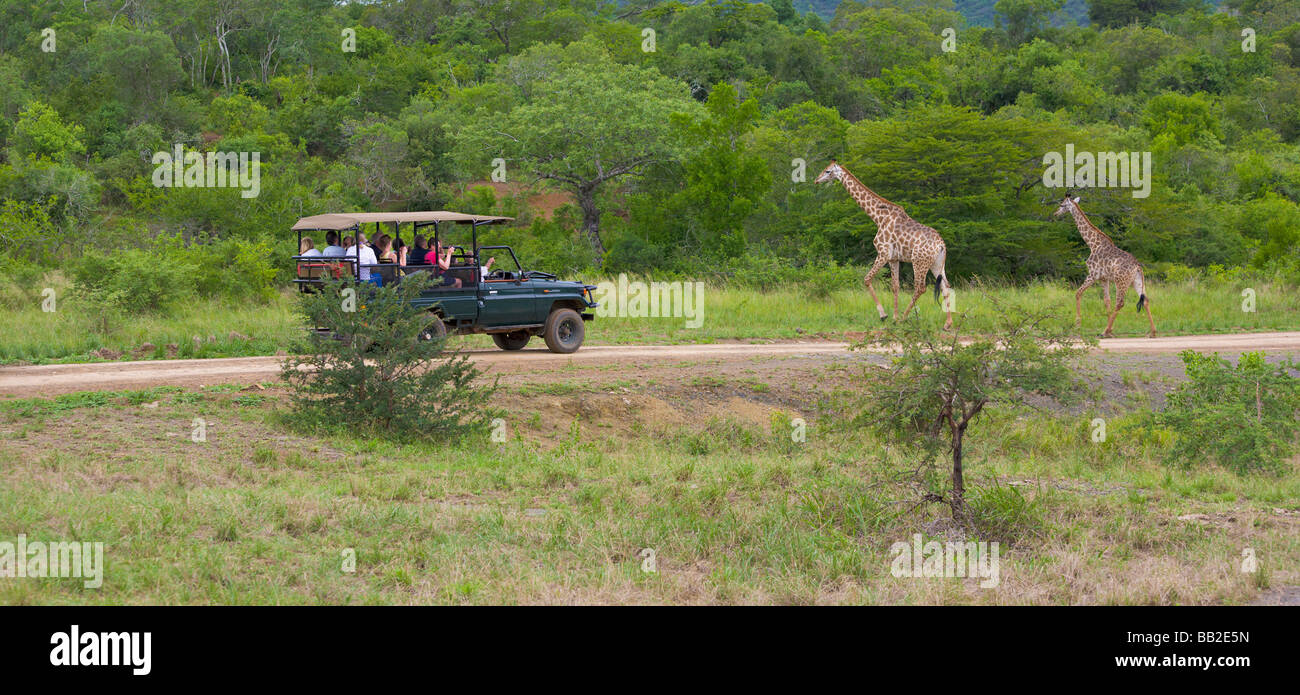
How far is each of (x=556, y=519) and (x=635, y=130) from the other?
2885 centimetres

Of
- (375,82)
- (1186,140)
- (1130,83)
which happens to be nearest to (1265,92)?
(1130,83)

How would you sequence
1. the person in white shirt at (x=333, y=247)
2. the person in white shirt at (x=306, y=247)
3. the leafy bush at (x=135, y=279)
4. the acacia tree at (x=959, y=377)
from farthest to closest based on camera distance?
the leafy bush at (x=135, y=279) → the person in white shirt at (x=306, y=247) → the person in white shirt at (x=333, y=247) → the acacia tree at (x=959, y=377)

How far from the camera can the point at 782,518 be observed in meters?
9.07

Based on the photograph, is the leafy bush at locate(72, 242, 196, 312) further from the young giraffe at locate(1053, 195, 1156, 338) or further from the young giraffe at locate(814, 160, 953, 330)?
the young giraffe at locate(1053, 195, 1156, 338)

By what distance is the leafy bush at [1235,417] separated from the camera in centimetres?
1236

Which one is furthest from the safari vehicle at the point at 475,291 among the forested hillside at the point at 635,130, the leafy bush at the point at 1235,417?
the leafy bush at the point at 1235,417

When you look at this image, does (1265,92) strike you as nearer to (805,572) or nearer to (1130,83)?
(1130,83)

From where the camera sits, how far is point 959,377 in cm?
920

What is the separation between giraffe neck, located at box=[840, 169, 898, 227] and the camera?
22203mm

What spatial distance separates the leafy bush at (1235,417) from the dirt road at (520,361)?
4.71 m

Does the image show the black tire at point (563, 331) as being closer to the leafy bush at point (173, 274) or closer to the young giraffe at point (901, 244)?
the young giraffe at point (901, 244)

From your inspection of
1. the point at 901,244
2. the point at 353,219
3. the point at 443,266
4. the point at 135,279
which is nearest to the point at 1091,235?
the point at 901,244

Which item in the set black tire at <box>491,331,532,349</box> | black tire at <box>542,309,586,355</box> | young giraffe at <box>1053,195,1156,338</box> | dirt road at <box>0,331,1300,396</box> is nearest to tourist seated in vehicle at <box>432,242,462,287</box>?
dirt road at <box>0,331,1300,396</box>

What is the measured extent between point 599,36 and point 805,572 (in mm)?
59990
